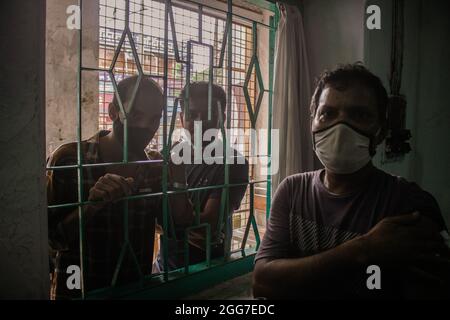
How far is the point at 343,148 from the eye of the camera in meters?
1.19

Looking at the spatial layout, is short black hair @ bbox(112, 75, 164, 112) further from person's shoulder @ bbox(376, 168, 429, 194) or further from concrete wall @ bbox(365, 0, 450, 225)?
concrete wall @ bbox(365, 0, 450, 225)

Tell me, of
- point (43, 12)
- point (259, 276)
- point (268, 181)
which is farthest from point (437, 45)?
point (43, 12)

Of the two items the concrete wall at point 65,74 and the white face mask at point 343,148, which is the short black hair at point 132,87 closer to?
the concrete wall at point 65,74

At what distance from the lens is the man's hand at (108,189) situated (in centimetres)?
150

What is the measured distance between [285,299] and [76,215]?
2.84ft

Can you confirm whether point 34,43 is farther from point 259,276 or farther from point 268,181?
point 268,181

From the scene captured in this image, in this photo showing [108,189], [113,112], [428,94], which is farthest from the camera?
[428,94]

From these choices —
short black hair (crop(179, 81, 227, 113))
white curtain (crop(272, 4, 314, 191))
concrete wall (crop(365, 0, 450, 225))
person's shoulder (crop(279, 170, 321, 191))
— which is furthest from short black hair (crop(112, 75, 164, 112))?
concrete wall (crop(365, 0, 450, 225))

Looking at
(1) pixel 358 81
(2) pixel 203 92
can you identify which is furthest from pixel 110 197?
(1) pixel 358 81

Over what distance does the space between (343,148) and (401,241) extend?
32cm

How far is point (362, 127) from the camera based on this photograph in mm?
1204

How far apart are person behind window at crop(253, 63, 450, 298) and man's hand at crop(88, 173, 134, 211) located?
25.2 inches

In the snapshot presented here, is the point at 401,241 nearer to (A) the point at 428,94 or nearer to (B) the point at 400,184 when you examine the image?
(B) the point at 400,184

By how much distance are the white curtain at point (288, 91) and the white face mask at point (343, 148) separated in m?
1.01
